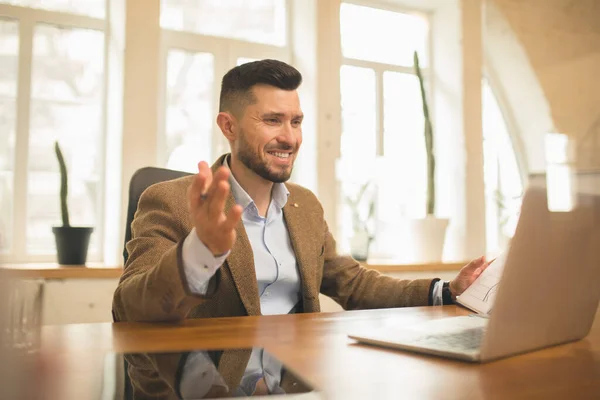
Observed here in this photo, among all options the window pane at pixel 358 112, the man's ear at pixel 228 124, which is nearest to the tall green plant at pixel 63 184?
the man's ear at pixel 228 124

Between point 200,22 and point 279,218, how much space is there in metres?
2.20

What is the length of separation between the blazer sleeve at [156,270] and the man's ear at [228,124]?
0.48 meters

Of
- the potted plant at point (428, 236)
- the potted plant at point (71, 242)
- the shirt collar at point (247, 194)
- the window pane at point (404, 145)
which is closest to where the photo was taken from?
the shirt collar at point (247, 194)

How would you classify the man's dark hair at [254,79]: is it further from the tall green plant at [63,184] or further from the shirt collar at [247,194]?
the tall green plant at [63,184]

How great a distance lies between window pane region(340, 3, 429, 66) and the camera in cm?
407

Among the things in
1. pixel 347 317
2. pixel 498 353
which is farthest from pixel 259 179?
pixel 498 353

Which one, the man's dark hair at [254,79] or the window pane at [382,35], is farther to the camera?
the window pane at [382,35]

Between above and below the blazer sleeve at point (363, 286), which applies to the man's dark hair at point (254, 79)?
above

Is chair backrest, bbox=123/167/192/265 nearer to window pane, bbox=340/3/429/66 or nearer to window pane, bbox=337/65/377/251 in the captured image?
window pane, bbox=337/65/377/251

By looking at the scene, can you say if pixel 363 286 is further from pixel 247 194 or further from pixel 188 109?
pixel 188 109

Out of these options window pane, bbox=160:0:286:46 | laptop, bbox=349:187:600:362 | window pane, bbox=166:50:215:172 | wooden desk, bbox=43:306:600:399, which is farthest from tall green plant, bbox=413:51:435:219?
laptop, bbox=349:187:600:362

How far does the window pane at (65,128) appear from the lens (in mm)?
3057

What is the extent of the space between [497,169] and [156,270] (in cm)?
415

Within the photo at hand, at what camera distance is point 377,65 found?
4.17 metres
